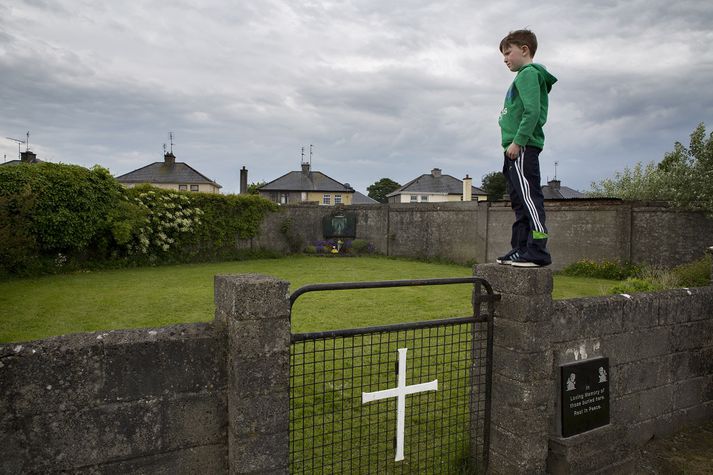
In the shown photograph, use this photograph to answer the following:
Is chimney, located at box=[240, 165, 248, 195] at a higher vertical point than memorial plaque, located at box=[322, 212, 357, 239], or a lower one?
higher

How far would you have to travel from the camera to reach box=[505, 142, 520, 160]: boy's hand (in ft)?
11.5

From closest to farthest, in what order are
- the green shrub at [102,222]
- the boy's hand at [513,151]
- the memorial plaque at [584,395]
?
the boy's hand at [513,151], the memorial plaque at [584,395], the green shrub at [102,222]

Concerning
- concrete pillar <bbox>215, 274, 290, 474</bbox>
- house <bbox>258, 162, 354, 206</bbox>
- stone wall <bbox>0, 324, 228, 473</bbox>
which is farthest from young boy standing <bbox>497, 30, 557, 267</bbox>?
house <bbox>258, 162, 354, 206</bbox>

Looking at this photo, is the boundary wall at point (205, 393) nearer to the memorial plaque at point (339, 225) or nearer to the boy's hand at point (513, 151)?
the boy's hand at point (513, 151)

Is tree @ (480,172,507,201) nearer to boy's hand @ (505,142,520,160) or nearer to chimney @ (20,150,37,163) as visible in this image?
chimney @ (20,150,37,163)

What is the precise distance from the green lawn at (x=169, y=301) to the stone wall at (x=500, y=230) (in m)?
1.72

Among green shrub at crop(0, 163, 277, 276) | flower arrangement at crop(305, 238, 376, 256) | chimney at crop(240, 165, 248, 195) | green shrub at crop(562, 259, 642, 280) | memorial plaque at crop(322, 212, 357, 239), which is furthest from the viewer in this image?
chimney at crop(240, 165, 248, 195)

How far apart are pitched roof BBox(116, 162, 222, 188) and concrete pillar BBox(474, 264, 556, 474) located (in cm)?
4285

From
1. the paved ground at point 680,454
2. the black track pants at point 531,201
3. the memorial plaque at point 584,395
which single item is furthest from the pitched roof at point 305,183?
the black track pants at point 531,201

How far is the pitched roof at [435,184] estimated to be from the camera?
51188 mm

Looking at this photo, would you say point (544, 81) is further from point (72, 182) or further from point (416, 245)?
point (416, 245)

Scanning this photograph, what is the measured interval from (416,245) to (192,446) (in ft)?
58.8

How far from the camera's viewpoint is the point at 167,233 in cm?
1692

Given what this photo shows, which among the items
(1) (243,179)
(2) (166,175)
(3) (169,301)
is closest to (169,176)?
(2) (166,175)
